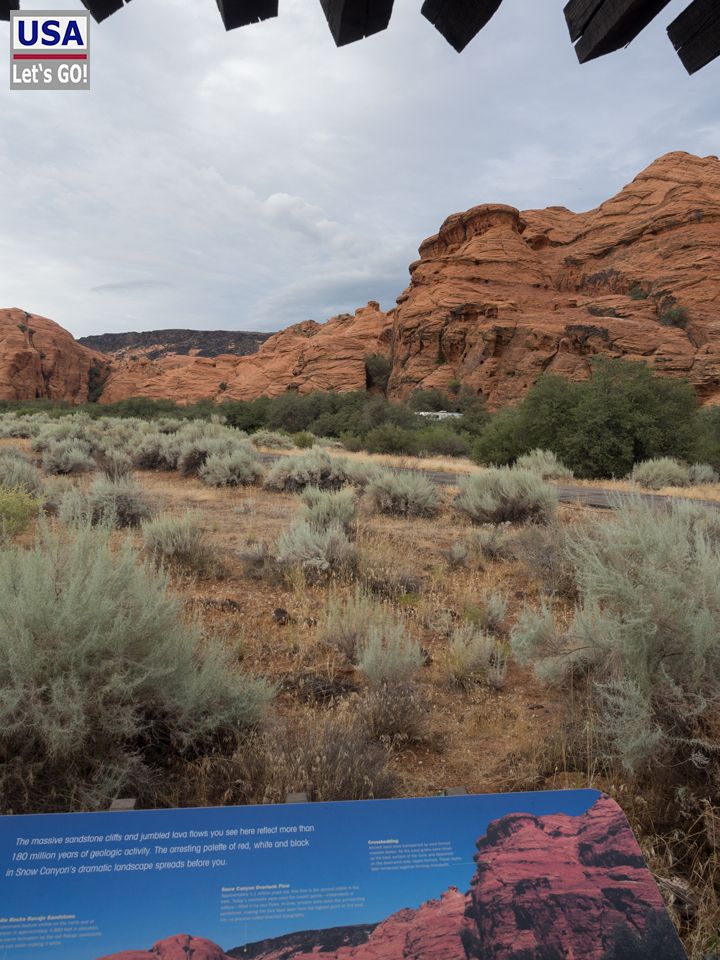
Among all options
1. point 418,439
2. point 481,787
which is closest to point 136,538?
point 481,787

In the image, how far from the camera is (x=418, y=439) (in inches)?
1000

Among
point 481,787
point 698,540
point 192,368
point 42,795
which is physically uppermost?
point 192,368

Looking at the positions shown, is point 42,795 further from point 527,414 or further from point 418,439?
point 418,439

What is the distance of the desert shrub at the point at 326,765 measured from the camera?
235 cm

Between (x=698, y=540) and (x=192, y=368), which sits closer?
(x=698, y=540)

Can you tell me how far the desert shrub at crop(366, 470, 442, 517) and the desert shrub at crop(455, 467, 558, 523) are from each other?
1.65 ft

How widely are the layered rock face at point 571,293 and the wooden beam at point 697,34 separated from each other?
41.9m

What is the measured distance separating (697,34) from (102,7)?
164 cm

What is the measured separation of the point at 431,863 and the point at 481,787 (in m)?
1.30

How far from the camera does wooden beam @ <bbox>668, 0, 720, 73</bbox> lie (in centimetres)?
148

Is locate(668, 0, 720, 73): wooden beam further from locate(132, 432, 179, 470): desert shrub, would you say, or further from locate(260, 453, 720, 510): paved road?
locate(132, 432, 179, 470): desert shrub

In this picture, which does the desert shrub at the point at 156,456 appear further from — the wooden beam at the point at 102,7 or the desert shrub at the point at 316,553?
the wooden beam at the point at 102,7

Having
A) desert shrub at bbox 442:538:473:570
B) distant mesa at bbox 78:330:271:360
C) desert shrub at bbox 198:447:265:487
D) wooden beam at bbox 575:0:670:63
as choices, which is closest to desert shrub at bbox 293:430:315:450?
desert shrub at bbox 198:447:265:487

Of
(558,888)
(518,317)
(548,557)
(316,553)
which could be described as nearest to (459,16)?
(558,888)
